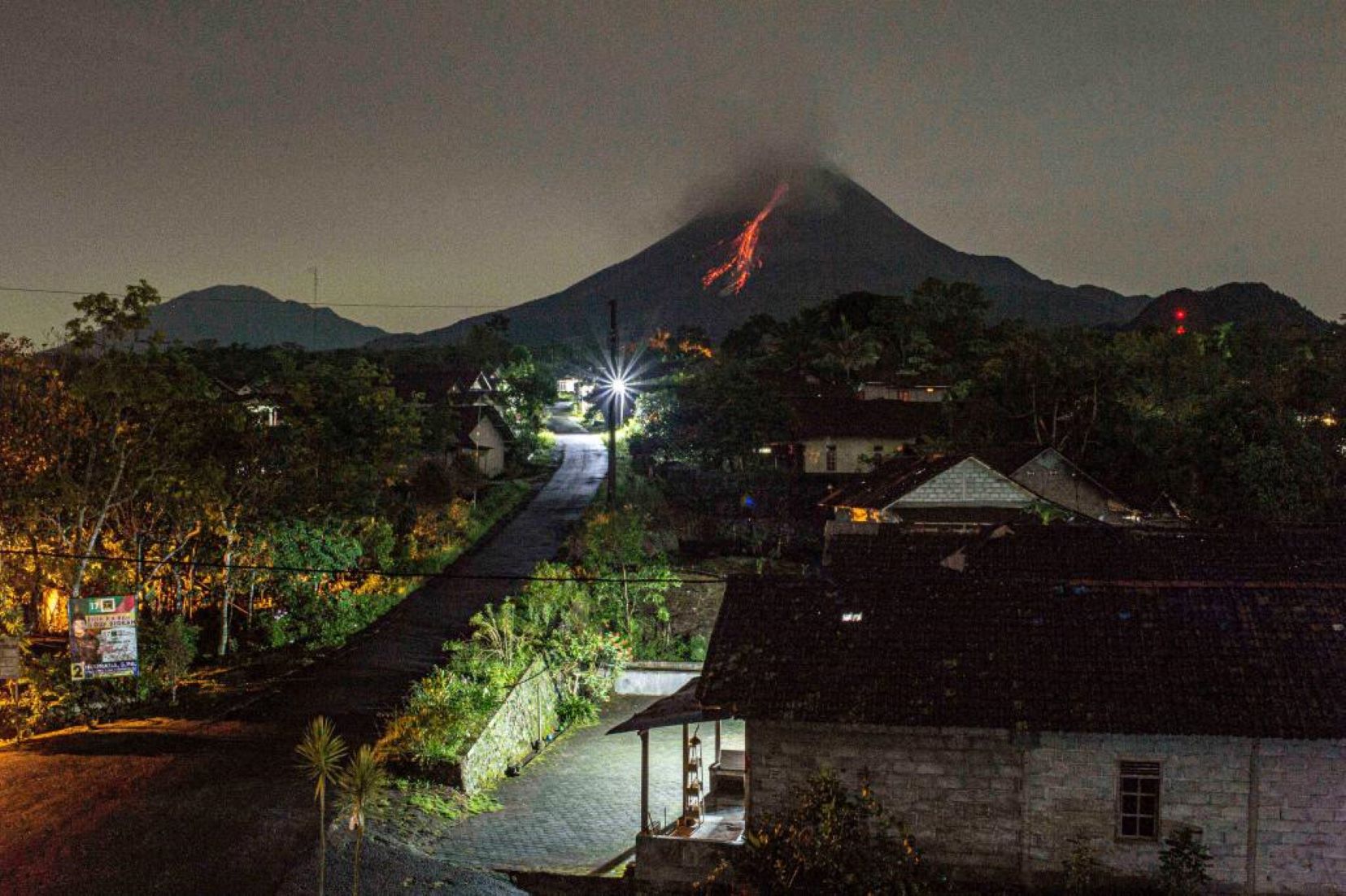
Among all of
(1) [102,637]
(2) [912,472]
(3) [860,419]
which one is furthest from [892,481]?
(1) [102,637]

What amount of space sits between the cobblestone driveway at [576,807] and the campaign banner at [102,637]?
720cm

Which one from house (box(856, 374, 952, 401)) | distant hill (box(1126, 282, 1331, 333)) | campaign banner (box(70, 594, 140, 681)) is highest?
distant hill (box(1126, 282, 1331, 333))

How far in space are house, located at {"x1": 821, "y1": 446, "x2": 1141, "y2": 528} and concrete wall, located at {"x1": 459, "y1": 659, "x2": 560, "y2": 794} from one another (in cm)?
1189

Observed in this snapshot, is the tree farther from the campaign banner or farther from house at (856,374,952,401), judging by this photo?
house at (856,374,952,401)

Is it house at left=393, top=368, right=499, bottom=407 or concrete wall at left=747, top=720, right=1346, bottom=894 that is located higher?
house at left=393, top=368, right=499, bottom=407

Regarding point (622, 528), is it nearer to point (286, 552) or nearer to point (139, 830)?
point (286, 552)

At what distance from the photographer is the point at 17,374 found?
19.9 meters

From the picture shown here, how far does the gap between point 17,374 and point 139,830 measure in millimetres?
10863

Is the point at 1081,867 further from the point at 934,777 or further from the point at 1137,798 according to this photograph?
the point at 934,777

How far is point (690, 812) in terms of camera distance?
46.2 ft

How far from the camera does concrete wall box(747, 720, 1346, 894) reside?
40.1 ft

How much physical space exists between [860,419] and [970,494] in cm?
1914

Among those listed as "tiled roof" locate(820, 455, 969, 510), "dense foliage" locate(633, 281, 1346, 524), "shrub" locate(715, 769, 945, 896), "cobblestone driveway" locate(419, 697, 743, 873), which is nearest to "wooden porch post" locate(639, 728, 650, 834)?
"cobblestone driveway" locate(419, 697, 743, 873)

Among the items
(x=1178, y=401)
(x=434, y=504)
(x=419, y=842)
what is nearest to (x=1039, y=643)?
(x=419, y=842)
